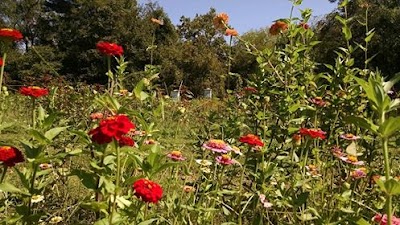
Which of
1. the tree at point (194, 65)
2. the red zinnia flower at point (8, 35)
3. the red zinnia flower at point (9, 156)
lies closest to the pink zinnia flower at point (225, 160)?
the red zinnia flower at point (9, 156)

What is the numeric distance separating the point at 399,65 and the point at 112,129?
14677mm

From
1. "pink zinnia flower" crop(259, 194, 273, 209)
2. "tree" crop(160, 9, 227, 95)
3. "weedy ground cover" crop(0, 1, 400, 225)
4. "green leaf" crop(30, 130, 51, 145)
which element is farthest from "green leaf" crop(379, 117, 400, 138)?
"tree" crop(160, 9, 227, 95)

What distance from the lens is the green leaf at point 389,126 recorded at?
0.88m

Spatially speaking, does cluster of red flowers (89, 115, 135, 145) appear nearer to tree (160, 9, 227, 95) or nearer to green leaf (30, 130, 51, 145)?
green leaf (30, 130, 51, 145)

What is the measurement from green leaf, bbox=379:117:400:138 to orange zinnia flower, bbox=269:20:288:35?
4.74 ft

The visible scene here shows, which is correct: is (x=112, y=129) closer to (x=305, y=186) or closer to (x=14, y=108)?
(x=305, y=186)

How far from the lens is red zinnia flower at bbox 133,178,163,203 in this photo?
44.6 inches

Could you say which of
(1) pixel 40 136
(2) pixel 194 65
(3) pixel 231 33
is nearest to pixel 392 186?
(1) pixel 40 136

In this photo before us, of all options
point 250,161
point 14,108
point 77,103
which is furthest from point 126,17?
point 250,161

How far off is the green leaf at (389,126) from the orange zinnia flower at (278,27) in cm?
145

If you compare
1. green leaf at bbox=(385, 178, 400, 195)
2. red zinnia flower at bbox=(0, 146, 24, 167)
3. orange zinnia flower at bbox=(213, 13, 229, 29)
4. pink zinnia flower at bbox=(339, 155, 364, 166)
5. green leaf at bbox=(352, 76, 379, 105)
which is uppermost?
orange zinnia flower at bbox=(213, 13, 229, 29)

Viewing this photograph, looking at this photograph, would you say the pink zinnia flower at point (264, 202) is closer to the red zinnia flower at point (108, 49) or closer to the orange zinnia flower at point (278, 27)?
the red zinnia flower at point (108, 49)

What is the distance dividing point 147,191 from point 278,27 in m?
1.39

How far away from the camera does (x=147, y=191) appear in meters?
1.14
